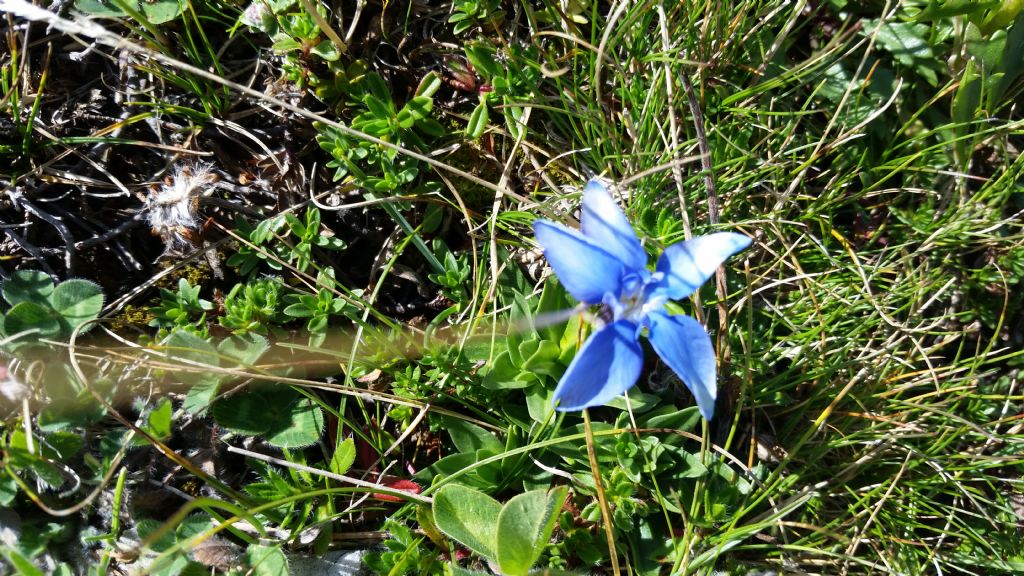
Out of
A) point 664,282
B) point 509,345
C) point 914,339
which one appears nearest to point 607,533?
point 509,345

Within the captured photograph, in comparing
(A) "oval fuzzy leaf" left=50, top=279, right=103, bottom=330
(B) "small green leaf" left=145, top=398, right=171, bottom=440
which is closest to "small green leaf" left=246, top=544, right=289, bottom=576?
(B) "small green leaf" left=145, top=398, right=171, bottom=440

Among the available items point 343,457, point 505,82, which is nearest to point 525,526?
point 343,457

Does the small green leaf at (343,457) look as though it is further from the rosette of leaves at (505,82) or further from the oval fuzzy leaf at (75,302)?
the rosette of leaves at (505,82)

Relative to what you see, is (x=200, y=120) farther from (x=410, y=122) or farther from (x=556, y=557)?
(x=556, y=557)

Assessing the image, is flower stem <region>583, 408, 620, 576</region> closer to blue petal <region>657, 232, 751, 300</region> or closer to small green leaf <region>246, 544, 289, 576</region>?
blue petal <region>657, 232, 751, 300</region>

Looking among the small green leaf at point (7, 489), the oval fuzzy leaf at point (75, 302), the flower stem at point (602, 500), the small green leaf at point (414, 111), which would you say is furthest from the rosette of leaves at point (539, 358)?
the small green leaf at point (7, 489)

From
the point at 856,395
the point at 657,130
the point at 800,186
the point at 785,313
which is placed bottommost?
the point at 856,395
